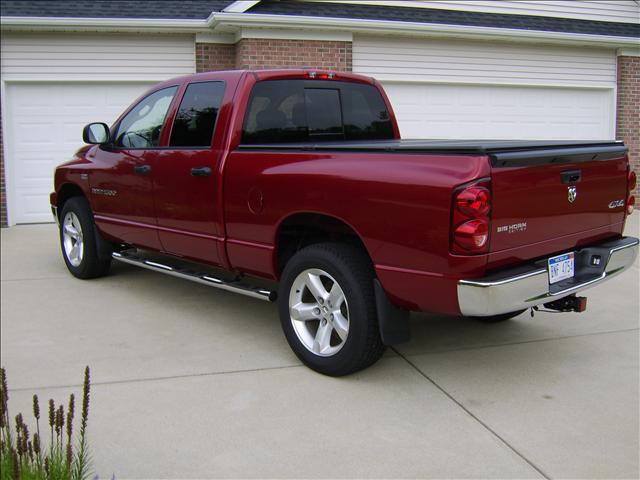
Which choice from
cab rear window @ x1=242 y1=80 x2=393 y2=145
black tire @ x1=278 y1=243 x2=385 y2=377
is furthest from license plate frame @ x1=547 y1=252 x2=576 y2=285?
cab rear window @ x1=242 y1=80 x2=393 y2=145

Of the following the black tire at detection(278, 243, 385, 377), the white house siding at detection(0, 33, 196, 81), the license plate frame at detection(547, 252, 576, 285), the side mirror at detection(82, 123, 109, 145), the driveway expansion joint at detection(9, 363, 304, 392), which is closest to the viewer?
Result: the license plate frame at detection(547, 252, 576, 285)

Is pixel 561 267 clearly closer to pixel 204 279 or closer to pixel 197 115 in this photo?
pixel 204 279

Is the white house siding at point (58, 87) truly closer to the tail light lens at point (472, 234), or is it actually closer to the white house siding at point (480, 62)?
the white house siding at point (480, 62)

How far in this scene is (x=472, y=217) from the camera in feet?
11.9

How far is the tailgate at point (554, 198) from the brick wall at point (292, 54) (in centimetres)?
761

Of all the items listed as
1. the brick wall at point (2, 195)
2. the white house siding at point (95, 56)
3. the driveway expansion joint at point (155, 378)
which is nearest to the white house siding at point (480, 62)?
the white house siding at point (95, 56)

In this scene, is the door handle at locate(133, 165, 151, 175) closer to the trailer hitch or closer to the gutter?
the trailer hitch

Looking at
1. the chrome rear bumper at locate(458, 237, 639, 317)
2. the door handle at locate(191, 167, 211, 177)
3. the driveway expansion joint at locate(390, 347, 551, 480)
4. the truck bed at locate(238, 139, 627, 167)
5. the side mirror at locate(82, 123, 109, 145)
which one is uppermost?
the side mirror at locate(82, 123, 109, 145)

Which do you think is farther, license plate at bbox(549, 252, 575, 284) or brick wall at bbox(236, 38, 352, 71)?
brick wall at bbox(236, 38, 352, 71)

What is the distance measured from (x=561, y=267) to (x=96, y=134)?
170 inches

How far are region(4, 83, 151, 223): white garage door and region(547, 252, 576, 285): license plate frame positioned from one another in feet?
29.6

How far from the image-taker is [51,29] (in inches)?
436

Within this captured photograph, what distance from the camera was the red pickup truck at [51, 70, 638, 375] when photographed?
3.75 m

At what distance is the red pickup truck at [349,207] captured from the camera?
3.75 meters
